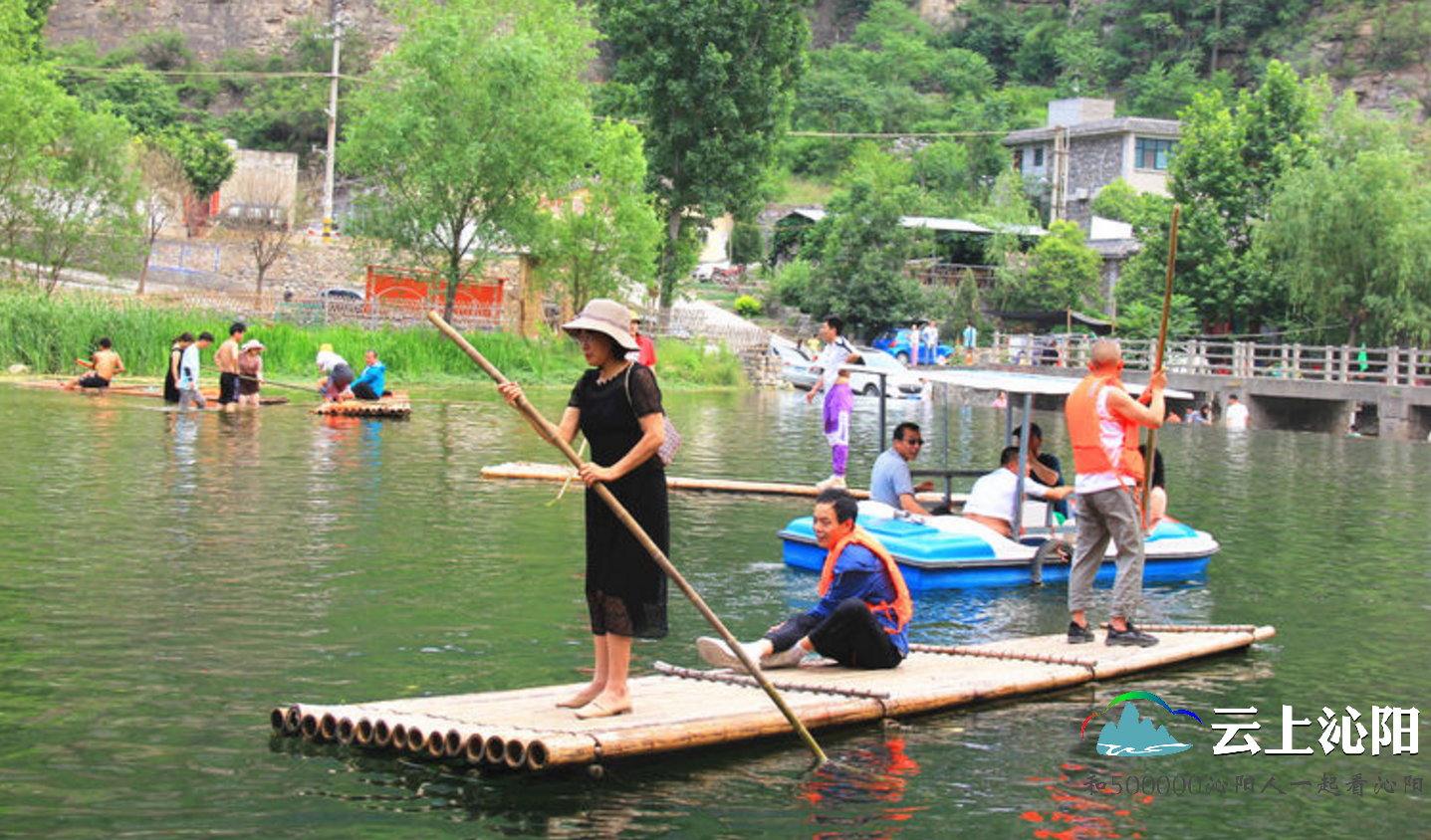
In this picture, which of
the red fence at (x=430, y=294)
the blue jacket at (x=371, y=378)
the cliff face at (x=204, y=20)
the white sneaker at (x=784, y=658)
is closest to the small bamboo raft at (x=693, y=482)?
the blue jacket at (x=371, y=378)

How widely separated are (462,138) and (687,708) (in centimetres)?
3801

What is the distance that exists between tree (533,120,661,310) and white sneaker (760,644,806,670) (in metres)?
40.3

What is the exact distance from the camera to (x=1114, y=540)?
36.7 ft

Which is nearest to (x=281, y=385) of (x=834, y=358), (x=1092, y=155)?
(x=834, y=358)

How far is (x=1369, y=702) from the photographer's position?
10297 millimetres

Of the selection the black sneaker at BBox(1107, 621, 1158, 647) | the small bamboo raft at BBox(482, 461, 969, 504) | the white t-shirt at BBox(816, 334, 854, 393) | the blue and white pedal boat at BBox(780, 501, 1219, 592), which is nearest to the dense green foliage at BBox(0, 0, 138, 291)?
the small bamboo raft at BBox(482, 461, 969, 504)

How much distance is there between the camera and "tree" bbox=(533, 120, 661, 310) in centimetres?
5009

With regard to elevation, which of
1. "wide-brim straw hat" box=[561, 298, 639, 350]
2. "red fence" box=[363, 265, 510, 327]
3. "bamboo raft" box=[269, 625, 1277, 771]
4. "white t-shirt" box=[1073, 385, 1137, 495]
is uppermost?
"red fence" box=[363, 265, 510, 327]

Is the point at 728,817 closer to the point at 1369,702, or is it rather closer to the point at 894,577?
the point at 894,577

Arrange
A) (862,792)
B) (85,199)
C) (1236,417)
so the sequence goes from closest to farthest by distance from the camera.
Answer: (862,792)
(85,199)
(1236,417)

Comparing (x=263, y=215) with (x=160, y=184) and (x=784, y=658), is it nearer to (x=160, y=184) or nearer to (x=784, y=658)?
(x=160, y=184)

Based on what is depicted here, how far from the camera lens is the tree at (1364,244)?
47.1 m

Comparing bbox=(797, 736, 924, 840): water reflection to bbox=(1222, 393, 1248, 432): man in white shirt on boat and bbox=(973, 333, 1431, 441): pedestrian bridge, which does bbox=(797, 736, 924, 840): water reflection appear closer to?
bbox=(1222, 393, 1248, 432): man in white shirt on boat

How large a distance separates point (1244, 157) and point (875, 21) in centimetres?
6215
